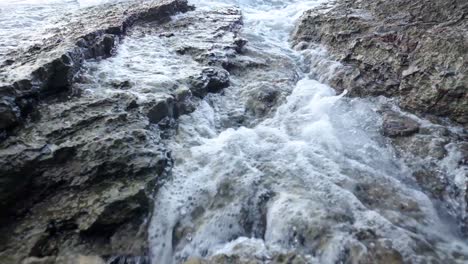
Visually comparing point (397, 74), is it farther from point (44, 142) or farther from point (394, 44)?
point (44, 142)

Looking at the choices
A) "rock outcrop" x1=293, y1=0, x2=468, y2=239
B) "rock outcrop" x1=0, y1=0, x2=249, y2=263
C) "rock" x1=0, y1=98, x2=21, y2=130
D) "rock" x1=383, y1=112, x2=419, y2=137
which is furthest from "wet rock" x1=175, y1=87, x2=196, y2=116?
"rock" x1=383, y1=112, x2=419, y2=137

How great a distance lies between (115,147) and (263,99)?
288 centimetres

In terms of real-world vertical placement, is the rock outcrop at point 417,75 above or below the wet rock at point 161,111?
above

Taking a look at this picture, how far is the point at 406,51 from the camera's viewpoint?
22.1 ft

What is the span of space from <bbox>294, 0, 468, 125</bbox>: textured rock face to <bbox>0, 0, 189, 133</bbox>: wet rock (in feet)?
14.2

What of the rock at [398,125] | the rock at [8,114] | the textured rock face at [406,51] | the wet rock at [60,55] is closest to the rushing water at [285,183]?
the rock at [398,125]

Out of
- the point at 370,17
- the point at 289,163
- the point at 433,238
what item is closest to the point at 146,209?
Answer: the point at 289,163

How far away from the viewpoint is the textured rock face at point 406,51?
18.8ft

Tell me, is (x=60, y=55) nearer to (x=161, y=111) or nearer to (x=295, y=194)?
(x=161, y=111)

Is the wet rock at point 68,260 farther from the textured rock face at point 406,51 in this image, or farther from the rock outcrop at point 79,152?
the textured rock face at point 406,51

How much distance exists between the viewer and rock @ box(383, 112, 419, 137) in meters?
5.51

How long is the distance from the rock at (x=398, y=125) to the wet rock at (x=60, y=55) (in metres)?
4.89

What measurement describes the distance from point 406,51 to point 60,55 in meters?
5.82

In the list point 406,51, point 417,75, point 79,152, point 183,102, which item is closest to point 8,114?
point 79,152
